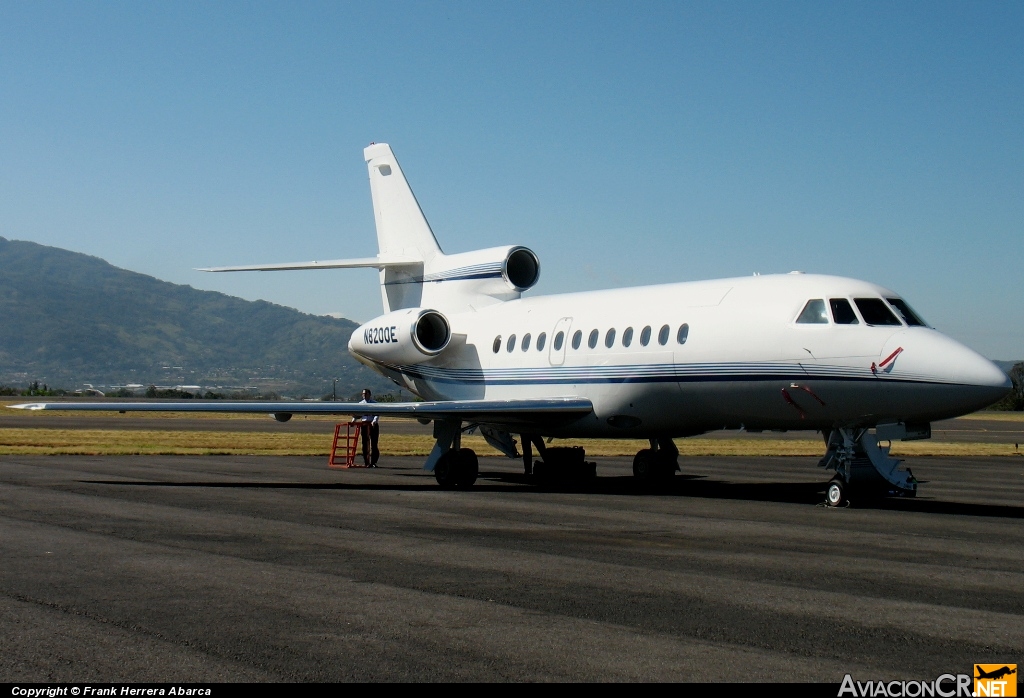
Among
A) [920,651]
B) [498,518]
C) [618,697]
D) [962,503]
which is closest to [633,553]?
[498,518]

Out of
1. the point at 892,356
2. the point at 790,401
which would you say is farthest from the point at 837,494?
the point at 892,356

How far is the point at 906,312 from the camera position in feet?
55.6

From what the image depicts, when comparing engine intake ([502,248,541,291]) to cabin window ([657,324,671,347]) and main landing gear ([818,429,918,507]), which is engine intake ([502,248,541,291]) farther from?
main landing gear ([818,429,918,507])

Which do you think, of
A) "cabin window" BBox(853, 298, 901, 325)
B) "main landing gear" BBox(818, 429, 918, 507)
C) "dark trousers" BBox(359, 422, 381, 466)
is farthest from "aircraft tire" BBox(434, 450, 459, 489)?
"cabin window" BBox(853, 298, 901, 325)

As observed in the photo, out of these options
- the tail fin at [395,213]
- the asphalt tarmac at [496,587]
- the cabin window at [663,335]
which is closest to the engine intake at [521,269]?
the tail fin at [395,213]

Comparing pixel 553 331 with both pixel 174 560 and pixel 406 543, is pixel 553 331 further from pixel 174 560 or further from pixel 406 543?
pixel 174 560

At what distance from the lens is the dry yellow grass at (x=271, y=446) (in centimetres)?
3108

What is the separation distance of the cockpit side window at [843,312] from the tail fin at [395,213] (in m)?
12.0

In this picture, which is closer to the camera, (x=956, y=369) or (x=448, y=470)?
(x=956, y=369)

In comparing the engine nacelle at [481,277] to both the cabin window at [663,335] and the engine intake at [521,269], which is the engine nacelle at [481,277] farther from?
the cabin window at [663,335]

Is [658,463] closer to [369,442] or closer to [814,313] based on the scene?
[814,313]

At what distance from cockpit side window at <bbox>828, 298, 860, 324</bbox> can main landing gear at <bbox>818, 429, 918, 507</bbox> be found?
1.69 metres

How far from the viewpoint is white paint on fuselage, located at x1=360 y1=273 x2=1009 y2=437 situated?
15.9 m

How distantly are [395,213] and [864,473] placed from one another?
14811 mm
